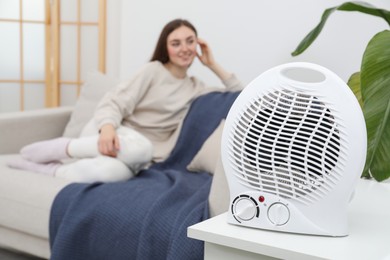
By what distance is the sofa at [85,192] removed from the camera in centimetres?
195

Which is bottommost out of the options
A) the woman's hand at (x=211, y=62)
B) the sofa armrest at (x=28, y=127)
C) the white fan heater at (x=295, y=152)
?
the sofa armrest at (x=28, y=127)

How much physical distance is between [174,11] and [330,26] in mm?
876

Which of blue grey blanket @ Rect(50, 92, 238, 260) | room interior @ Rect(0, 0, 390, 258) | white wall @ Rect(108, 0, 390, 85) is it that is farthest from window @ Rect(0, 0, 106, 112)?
blue grey blanket @ Rect(50, 92, 238, 260)

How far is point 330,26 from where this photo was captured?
297cm

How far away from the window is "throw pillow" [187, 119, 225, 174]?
1578 mm

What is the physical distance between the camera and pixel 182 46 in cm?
291

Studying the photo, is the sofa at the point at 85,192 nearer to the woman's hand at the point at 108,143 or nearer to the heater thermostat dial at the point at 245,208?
the woman's hand at the point at 108,143

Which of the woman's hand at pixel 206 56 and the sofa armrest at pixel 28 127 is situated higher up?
the woman's hand at pixel 206 56

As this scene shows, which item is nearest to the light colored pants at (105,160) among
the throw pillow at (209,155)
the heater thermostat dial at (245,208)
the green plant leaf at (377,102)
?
the throw pillow at (209,155)

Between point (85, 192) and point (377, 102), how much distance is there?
121 centimetres

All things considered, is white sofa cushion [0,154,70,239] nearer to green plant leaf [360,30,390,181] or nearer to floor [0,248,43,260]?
floor [0,248,43,260]

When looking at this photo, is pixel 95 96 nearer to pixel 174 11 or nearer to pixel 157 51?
pixel 157 51

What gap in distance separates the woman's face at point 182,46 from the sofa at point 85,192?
20 cm

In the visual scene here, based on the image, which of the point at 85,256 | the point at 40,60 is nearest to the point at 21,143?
the point at 85,256
